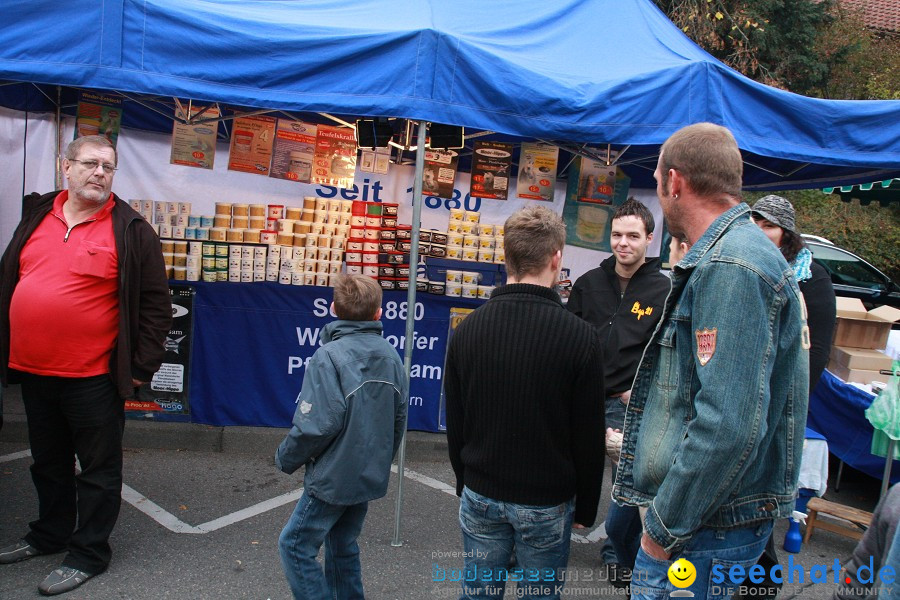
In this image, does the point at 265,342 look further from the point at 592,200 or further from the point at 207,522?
the point at 592,200

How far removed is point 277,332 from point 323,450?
2.62 m

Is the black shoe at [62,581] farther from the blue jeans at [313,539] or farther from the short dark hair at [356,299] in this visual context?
the short dark hair at [356,299]

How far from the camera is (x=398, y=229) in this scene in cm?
541

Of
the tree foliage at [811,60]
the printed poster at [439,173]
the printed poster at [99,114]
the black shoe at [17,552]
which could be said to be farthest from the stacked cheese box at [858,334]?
the tree foliage at [811,60]

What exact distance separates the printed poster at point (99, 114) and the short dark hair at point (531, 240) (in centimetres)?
349

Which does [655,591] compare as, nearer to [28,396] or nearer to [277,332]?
[28,396]

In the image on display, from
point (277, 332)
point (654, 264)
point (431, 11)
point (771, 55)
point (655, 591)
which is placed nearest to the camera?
point (655, 591)

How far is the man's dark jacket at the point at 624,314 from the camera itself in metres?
3.54

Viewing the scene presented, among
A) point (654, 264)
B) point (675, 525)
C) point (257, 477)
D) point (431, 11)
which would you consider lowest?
point (257, 477)

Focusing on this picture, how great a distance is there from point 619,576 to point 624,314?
1.34 meters

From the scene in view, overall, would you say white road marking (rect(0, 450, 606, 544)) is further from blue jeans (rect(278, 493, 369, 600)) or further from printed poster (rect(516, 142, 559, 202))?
printed poster (rect(516, 142, 559, 202))

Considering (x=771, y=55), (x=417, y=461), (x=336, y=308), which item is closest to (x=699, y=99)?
(x=336, y=308)

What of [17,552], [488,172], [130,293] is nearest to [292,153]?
[488,172]

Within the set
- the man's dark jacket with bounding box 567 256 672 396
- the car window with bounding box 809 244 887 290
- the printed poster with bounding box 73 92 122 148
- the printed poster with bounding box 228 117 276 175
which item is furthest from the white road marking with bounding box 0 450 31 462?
the car window with bounding box 809 244 887 290
